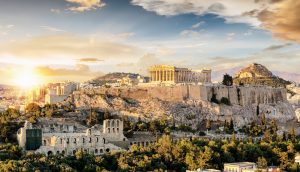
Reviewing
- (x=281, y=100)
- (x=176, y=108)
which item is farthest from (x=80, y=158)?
(x=281, y=100)

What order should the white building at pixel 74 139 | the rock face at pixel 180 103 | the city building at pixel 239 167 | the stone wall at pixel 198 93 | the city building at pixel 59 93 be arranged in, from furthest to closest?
1. the stone wall at pixel 198 93
2. the city building at pixel 59 93
3. the rock face at pixel 180 103
4. the white building at pixel 74 139
5. the city building at pixel 239 167

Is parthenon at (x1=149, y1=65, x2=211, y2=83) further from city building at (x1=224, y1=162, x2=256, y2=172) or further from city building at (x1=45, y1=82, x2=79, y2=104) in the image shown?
city building at (x1=224, y1=162, x2=256, y2=172)

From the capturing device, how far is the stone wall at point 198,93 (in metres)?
55.7

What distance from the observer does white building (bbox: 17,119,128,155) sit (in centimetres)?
3694

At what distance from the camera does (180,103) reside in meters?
55.6

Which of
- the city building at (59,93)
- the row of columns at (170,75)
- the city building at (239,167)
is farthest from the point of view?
the row of columns at (170,75)

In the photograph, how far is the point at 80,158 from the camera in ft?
109

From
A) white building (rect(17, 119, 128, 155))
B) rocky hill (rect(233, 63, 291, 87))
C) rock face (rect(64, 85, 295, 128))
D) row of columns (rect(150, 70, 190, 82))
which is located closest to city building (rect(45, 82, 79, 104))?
rock face (rect(64, 85, 295, 128))

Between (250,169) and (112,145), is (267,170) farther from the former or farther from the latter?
(112,145)

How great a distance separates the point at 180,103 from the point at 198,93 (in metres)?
2.69

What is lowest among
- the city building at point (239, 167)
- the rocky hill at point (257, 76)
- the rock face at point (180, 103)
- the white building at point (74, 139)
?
the city building at point (239, 167)

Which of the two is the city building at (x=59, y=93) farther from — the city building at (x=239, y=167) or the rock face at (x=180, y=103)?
the city building at (x=239, y=167)

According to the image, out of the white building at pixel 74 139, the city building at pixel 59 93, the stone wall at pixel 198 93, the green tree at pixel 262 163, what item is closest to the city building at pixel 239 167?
the green tree at pixel 262 163

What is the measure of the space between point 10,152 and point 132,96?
73.3ft
